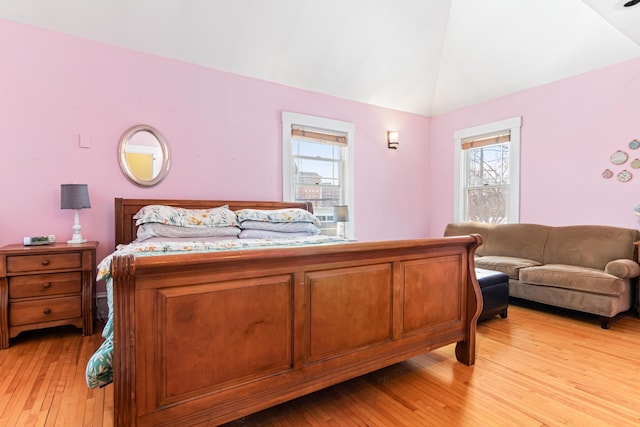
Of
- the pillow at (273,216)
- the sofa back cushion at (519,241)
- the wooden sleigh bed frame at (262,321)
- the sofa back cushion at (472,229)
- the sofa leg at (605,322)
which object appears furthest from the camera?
the sofa back cushion at (472,229)

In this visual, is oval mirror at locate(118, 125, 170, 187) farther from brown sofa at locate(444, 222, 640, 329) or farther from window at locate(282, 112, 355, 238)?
brown sofa at locate(444, 222, 640, 329)

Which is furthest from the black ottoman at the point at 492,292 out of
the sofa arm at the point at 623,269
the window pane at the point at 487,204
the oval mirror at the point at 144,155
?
the oval mirror at the point at 144,155

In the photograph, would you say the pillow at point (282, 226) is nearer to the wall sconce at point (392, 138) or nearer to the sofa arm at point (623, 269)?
the wall sconce at point (392, 138)

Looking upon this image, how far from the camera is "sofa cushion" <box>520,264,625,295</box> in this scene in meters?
2.89

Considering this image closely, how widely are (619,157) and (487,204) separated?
61.2 inches

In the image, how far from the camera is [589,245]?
3.49 meters

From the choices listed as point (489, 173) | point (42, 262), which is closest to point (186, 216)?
point (42, 262)

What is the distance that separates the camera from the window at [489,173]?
438cm

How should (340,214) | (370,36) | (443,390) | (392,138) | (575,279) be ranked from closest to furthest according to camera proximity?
(443,390), (575,279), (370,36), (340,214), (392,138)

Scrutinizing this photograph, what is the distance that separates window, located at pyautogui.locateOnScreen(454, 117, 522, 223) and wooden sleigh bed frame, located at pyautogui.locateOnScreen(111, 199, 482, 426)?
2859 mm

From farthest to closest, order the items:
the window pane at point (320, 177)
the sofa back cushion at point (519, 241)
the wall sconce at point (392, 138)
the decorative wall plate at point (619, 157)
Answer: the wall sconce at point (392, 138), the window pane at point (320, 177), the sofa back cushion at point (519, 241), the decorative wall plate at point (619, 157)

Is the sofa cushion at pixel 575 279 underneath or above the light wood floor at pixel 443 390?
above

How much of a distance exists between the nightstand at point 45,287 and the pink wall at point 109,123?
43cm

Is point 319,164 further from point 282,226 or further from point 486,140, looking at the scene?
point 486,140
